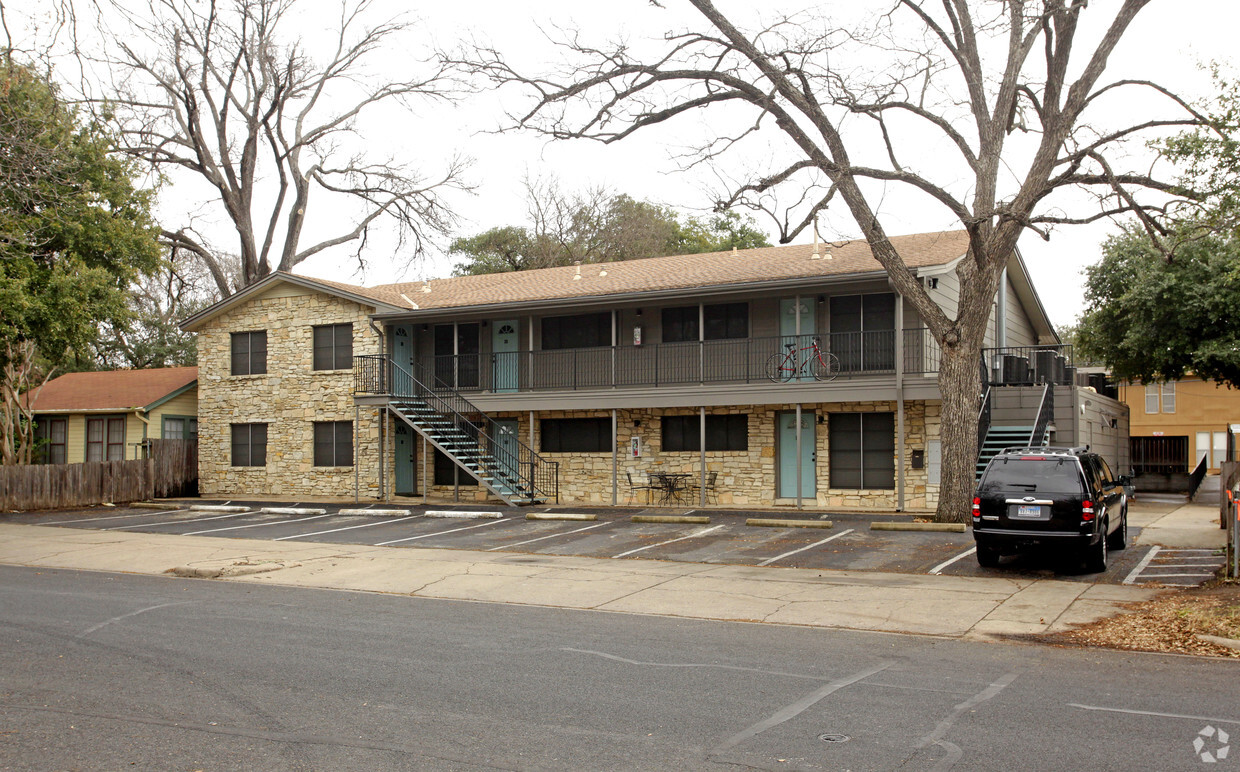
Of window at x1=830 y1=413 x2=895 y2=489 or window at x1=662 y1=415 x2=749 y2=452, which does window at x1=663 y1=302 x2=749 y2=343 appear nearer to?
window at x1=662 y1=415 x2=749 y2=452

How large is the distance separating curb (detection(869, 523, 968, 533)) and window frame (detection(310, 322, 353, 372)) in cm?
1559

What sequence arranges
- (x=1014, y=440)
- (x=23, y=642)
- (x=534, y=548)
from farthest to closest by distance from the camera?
(x=1014, y=440) → (x=534, y=548) → (x=23, y=642)

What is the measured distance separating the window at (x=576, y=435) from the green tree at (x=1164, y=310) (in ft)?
51.4

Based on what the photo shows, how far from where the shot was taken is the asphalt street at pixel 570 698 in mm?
5688

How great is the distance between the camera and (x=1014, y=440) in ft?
69.7

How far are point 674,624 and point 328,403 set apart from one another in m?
19.3

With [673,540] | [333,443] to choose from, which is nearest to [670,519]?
[673,540]

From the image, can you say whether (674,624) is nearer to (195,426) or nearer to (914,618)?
(914,618)

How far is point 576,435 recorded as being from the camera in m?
25.7

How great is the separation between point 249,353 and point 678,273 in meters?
Result: 13.0

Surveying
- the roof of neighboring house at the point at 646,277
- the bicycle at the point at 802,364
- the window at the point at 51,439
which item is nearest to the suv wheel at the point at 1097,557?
the roof of neighboring house at the point at 646,277

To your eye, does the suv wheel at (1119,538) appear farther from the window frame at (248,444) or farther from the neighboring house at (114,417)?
the neighboring house at (114,417)

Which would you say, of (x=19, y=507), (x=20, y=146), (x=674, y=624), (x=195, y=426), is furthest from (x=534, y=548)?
(x=195, y=426)

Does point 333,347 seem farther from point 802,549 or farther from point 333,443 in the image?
point 802,549
